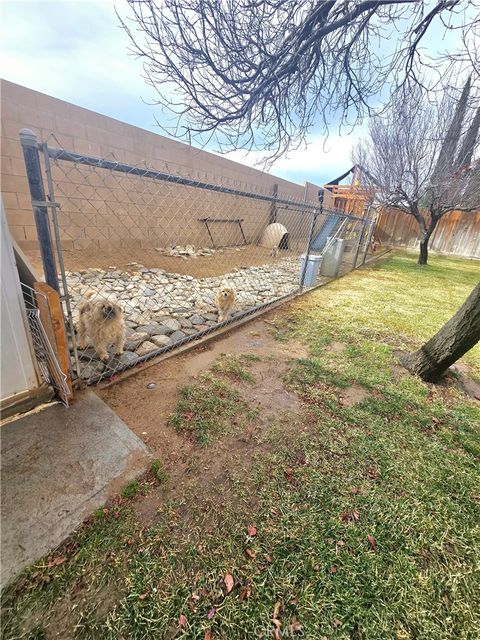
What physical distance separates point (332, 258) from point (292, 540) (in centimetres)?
669

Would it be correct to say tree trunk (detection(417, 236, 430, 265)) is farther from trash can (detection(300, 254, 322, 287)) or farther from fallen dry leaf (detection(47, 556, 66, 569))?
fallen dry leaf (detection(47, 556, 66, 569))

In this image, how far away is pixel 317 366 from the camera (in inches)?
112

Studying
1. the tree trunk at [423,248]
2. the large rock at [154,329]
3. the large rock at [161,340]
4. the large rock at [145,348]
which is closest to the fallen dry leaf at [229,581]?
the large rock at [145,348]

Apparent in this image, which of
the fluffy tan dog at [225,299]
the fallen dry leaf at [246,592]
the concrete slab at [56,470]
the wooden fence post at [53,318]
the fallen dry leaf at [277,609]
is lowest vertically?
the fallen dry leaf at [246,592]

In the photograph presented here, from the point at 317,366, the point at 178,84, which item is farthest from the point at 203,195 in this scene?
the point at 317,366

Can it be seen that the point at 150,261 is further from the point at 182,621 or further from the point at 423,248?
the point at 423,248

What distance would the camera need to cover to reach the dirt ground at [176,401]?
1.53m

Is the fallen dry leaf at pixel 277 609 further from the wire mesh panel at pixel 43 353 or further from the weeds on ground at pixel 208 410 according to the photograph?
the wire mesh panel at pixel 43 353

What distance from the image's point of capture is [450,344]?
2520 mm

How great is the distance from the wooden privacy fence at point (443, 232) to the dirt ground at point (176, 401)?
1566 cm

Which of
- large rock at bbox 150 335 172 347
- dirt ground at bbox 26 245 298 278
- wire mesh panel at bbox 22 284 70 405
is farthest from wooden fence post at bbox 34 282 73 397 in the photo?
dirt ground at bbox 26 245 298 278

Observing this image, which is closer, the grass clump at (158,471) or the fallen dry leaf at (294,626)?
the fallen dry leaf at (294,626)

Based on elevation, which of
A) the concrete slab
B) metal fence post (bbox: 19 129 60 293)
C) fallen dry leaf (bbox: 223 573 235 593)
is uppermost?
metal fence post (bbox: 19 129 60 293)

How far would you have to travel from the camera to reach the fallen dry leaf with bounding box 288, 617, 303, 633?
1007 millimetres
